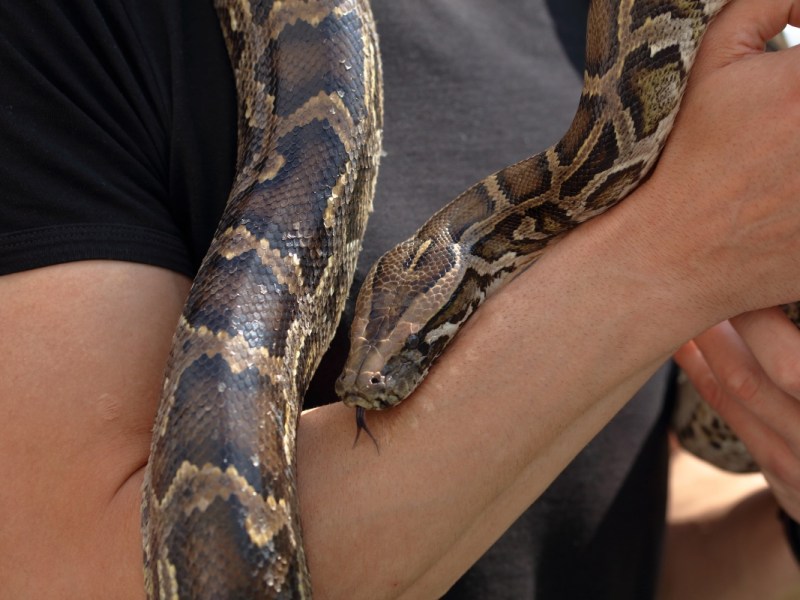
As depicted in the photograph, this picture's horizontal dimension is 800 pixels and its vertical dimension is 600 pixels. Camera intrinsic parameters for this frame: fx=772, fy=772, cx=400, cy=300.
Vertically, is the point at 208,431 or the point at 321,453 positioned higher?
the point at 208,431

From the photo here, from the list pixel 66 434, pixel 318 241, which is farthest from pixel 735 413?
pixel 66 434

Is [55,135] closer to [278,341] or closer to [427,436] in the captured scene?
[278,341]

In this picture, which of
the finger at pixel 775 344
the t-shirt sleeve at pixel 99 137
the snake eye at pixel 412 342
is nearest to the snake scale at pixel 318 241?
the snake eye at pixel 412 342

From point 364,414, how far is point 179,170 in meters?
0.68

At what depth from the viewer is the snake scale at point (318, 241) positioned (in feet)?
4.76

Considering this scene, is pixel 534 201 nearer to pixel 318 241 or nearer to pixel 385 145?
pixel 385 145

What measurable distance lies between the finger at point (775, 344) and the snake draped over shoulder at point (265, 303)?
97 cm

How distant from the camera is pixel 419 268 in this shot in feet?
6.28

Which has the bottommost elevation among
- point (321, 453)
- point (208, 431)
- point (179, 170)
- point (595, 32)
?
point (321, 453)

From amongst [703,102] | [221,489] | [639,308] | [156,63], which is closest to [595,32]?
[703,102]

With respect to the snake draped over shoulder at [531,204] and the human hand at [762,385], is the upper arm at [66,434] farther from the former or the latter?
the human hand at [762,385]

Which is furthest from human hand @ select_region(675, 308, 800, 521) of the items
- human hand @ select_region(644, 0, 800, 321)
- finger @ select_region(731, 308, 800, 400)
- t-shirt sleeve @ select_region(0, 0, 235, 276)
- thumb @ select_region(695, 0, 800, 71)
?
t-shirt sleeve @ select_region(0, 0, 235, 276)

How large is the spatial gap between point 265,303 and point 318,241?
21 centimetres

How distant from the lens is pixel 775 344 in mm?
1790
